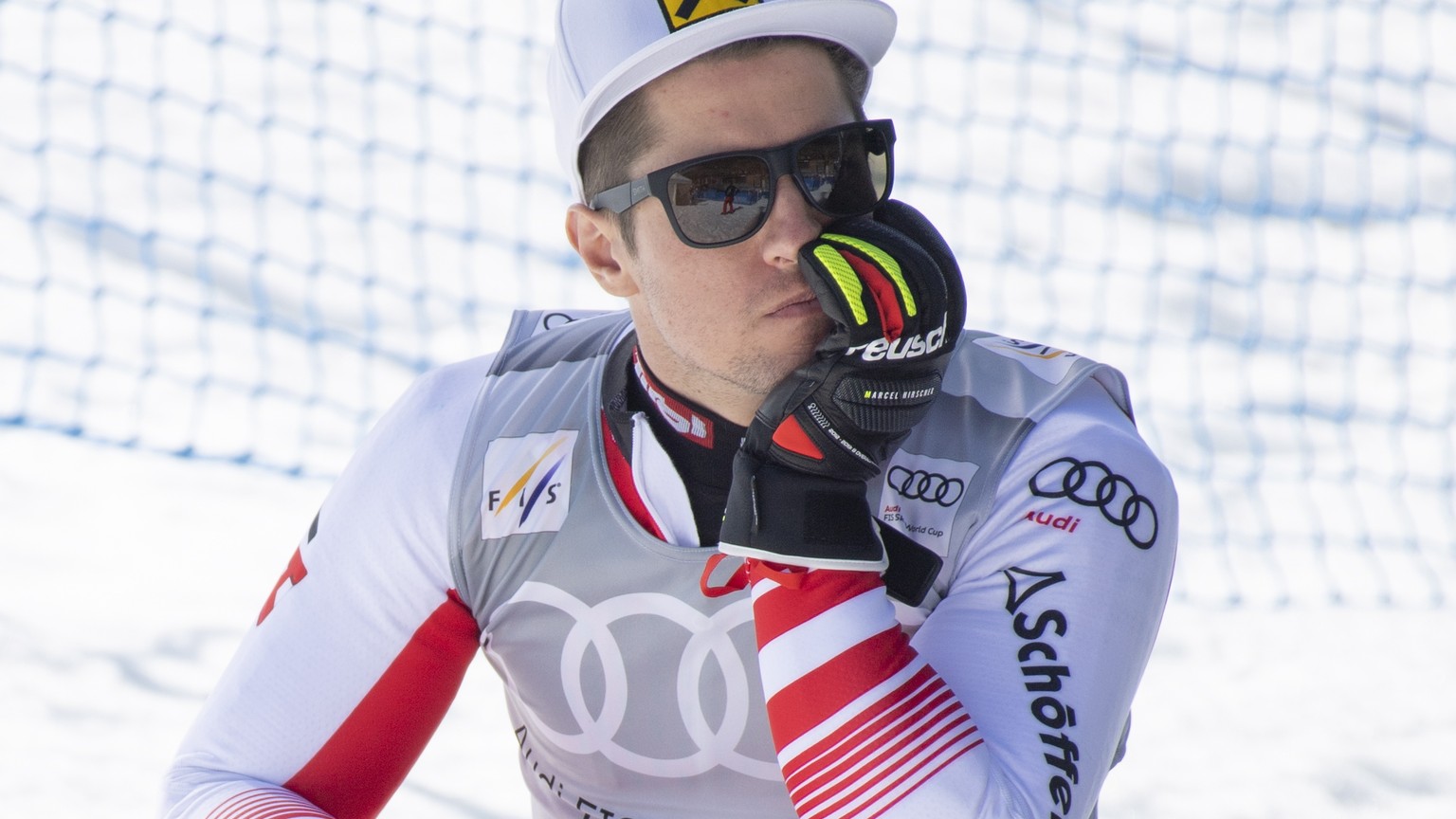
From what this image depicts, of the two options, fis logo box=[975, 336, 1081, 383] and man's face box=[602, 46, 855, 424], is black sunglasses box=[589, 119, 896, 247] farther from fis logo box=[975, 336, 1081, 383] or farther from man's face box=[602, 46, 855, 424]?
fis logo box=[975, 336, 1081, 383]

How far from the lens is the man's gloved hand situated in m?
1.69

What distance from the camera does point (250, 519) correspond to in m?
3.96

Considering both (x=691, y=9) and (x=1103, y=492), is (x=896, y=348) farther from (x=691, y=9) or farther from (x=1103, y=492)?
(x=691, y=9)

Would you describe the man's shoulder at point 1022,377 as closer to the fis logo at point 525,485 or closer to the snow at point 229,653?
the fis logo at point 525,485

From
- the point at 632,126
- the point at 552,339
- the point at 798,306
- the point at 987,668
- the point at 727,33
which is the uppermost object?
the point at 727,33

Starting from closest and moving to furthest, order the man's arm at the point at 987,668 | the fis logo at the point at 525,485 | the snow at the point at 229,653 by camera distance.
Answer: the man's arm at the point at 987,668
the fis logo at the point at 525,485
the snow at the point at 229,653

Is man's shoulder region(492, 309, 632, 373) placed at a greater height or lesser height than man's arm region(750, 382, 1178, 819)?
greater

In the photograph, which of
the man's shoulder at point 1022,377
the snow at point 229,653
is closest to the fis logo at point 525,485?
the man's shoulder at point 1022,377

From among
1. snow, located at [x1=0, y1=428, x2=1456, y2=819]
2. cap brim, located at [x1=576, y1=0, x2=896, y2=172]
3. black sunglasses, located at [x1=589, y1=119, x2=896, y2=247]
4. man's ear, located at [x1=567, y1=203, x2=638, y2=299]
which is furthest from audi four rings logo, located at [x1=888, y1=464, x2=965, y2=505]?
snow, located at [x1=0, y1=428, x2=1456, y2=819]

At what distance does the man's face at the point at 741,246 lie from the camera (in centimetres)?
187

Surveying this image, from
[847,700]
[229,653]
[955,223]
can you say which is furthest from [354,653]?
[955,223]

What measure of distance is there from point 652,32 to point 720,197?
0.25 metres

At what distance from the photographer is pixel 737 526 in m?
1.75

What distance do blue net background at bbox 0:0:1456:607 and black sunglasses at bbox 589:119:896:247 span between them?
2376 mm
